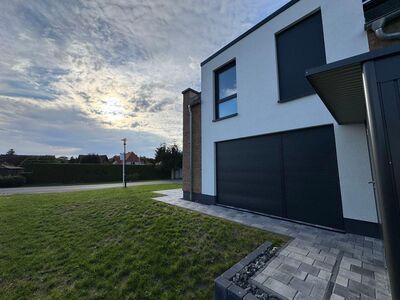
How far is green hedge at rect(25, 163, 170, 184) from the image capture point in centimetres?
1895

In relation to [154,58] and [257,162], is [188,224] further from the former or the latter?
[154,58]

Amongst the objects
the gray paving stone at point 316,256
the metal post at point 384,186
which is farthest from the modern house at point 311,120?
the gray paving stone at point 316,256

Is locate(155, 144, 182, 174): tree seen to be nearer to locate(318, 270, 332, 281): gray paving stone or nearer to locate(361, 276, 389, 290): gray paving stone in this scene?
locate(318, 270, 332, 281): gray paving stone

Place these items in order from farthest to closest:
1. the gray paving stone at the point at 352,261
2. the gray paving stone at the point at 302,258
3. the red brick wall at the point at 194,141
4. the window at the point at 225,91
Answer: the red brick wall at the point at 194,141, the window at the point at 225,91, the gray paving stone at the point at 302,258, the gray paving stone at the point at 352,261

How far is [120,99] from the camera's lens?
9.40m

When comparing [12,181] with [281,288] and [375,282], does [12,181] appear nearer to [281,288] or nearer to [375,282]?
[281,288]

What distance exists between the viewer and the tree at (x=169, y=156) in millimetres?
25219

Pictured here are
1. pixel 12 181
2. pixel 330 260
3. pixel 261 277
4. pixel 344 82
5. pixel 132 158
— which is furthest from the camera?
pixel 132 158

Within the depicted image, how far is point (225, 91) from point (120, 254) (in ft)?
20.3

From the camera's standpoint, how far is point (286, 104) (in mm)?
4902

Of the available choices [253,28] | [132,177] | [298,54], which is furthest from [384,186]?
[132,177]

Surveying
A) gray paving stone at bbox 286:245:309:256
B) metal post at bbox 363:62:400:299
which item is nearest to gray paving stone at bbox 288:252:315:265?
gray paving stone at bbox 286:245:309:256

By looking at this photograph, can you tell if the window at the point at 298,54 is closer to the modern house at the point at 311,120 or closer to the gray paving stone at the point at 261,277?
the modern house at the point at 311,120

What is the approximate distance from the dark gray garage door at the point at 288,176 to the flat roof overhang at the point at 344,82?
51.3 inches
